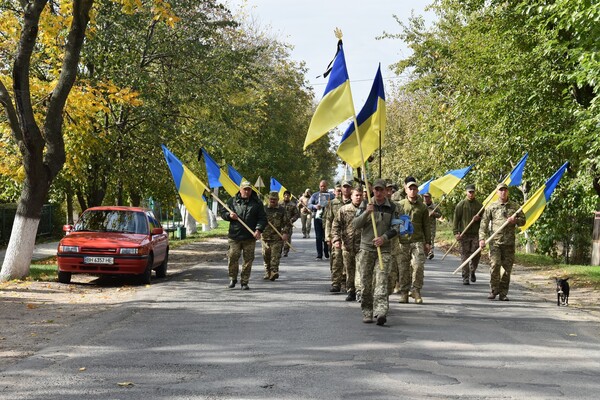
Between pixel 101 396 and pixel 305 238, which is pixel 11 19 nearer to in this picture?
pixel 101 396

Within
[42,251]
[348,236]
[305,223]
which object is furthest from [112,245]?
[305,223]

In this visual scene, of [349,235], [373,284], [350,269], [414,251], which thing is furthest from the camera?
[350,269]

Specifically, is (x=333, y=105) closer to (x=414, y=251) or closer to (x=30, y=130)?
(x=414, y=251)

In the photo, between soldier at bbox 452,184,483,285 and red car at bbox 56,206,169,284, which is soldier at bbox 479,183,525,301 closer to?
soldier at bbox 452,184,483,285

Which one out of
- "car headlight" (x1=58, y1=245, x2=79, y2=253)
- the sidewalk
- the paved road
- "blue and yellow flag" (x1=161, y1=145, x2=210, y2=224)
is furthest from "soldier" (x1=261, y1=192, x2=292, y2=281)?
the sidewalk

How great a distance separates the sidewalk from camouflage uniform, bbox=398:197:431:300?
465 inches

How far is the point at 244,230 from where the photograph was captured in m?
15.5

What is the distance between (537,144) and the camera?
19953 mm

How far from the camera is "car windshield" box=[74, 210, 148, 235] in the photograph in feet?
57.4

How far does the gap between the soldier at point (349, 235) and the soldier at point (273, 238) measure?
3.49 m

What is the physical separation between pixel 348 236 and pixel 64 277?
6.33 metres

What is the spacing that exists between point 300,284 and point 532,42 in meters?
8.56

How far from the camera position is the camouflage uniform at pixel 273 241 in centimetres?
1756

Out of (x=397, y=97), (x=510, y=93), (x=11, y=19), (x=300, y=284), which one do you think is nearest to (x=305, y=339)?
(x=300, y=284)
